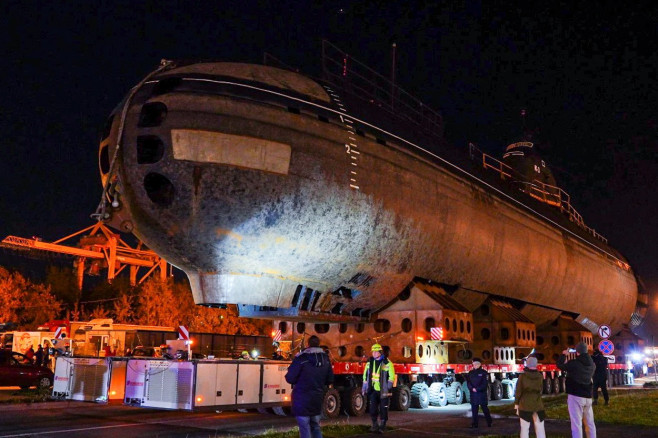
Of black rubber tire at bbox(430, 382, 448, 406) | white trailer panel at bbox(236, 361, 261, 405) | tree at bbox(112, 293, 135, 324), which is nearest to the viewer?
white trailer panel at bbox(236, 361, 261, 405)

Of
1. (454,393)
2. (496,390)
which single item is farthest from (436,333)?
(496,390)

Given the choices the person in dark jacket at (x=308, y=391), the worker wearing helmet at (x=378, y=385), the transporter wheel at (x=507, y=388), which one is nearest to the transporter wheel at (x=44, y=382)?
the worker wearing helmet at (x=378, y=385)

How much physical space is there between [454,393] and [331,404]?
5.13m

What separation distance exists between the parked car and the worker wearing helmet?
1407 centimetres

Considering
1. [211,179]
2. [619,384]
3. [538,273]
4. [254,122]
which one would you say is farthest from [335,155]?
[619,384]

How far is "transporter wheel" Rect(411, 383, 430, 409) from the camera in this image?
16.5m

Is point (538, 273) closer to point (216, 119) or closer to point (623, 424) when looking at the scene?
point (623, 424)

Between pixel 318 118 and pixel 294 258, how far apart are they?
3063mm

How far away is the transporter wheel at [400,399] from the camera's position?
15742 millimetres

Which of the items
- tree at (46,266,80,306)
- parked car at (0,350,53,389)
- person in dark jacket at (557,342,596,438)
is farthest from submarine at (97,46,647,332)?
tree at (46,266,80,306)

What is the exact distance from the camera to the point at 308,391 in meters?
7.62

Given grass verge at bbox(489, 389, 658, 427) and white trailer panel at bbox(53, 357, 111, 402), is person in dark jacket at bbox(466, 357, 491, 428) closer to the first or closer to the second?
grass verge at bbox(489, 389, 658, 427)

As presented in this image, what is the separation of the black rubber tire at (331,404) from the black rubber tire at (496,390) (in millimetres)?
7623

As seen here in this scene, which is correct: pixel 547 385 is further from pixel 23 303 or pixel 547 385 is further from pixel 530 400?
pixel 23 303
